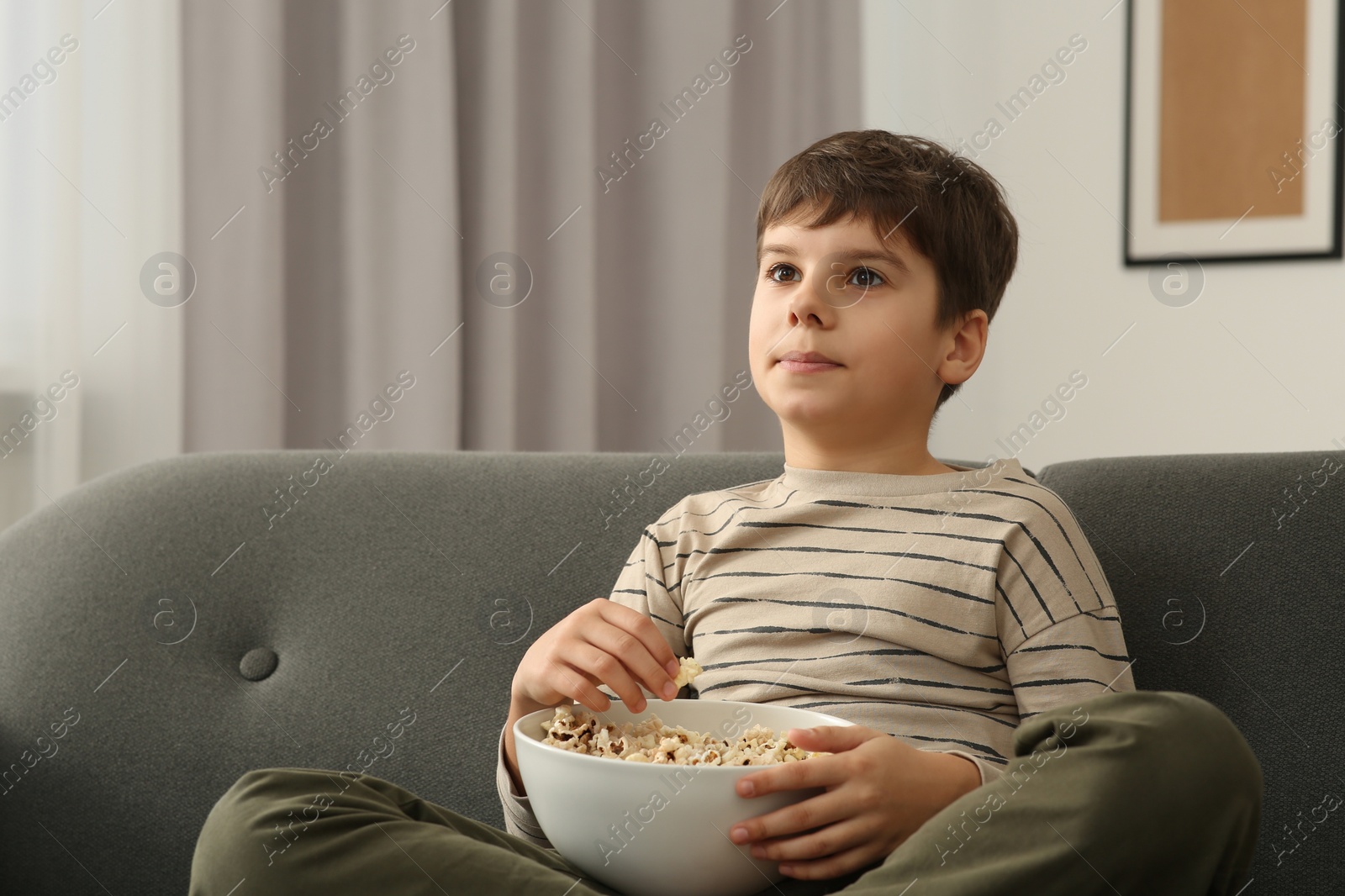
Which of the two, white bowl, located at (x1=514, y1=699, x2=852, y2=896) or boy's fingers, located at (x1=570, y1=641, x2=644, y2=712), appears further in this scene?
boy's fingers, located at (x1=570, y1=641, x2=644, y2=712)

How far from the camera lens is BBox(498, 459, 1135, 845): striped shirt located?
35.7 inches

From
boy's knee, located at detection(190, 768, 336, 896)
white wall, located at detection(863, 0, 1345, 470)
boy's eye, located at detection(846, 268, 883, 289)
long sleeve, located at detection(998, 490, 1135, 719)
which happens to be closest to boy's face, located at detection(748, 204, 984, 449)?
boy's eye, located at detection(846, 268, 883, 289)

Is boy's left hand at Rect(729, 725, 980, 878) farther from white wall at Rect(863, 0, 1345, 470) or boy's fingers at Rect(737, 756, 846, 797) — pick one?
white wall at Rect(863, 0, 1345, 470)

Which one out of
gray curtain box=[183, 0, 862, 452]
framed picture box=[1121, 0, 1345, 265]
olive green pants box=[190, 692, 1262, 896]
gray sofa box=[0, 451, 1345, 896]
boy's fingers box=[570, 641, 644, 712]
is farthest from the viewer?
framed picture box=[1121, 0, 1345, 265]

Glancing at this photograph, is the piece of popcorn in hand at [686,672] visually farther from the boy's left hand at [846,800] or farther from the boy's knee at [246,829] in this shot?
the boy's knee at [246,829]

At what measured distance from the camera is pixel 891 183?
3.50 feet

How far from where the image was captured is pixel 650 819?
2.33 ft

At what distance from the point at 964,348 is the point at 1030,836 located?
0.55m

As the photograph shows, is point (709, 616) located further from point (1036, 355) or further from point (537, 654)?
point (1036, 355)

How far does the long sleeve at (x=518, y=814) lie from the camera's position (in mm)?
914

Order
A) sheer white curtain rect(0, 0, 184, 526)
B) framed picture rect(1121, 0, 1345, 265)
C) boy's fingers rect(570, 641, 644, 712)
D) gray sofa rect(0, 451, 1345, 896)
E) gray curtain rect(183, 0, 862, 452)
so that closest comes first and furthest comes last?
boy's fingers rect(570, 641, 644, 712)
gray sofa rect(0, 451, 1345, 896)
sheer white curtain rect(0, 0, 184, 526)
gray curtain rect(183, 0, 862, 452)
framed picture rect(1121, 0, 1345, 265)

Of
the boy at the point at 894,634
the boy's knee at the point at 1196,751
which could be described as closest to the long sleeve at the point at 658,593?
the boy at the point at 894,634

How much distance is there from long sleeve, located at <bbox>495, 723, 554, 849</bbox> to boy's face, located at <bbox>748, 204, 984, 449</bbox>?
1.28 feet

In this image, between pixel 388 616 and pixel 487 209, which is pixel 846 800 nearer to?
pixel 388 616
